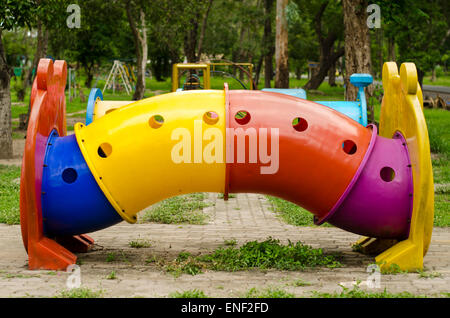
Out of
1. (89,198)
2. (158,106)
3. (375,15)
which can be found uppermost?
(375,15)

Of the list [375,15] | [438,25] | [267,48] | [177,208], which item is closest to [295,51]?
[267,48]

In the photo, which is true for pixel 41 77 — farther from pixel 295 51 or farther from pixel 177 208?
pixel 295 51

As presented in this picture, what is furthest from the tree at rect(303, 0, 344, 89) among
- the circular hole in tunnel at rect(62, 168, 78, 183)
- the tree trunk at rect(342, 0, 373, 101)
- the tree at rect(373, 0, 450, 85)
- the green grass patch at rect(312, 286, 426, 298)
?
the green grass patch at rect(312, 286, 426, 298)

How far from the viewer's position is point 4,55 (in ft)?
46.9

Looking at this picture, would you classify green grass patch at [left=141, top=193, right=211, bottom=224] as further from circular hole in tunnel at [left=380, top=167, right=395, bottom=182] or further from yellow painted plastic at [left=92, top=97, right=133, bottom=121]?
circular hole in tunnel at [left=380, top=167, right=395, bottom=182]

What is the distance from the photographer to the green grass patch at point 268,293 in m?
5.18

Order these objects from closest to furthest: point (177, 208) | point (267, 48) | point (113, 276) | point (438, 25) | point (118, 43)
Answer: point (113, 276) → point (177, 208) → point (438, 25) → point (267, 48) → point (118, 43)

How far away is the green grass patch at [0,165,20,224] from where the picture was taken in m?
8.85

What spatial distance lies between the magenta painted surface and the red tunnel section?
138 mm

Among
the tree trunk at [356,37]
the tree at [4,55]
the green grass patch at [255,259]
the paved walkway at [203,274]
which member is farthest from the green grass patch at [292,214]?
the tree at [4,55]

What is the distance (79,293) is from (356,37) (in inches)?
434

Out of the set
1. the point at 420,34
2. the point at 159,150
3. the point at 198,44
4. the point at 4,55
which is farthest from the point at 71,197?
the point at 198,44

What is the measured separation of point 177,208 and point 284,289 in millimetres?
4346

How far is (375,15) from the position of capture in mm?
14695
